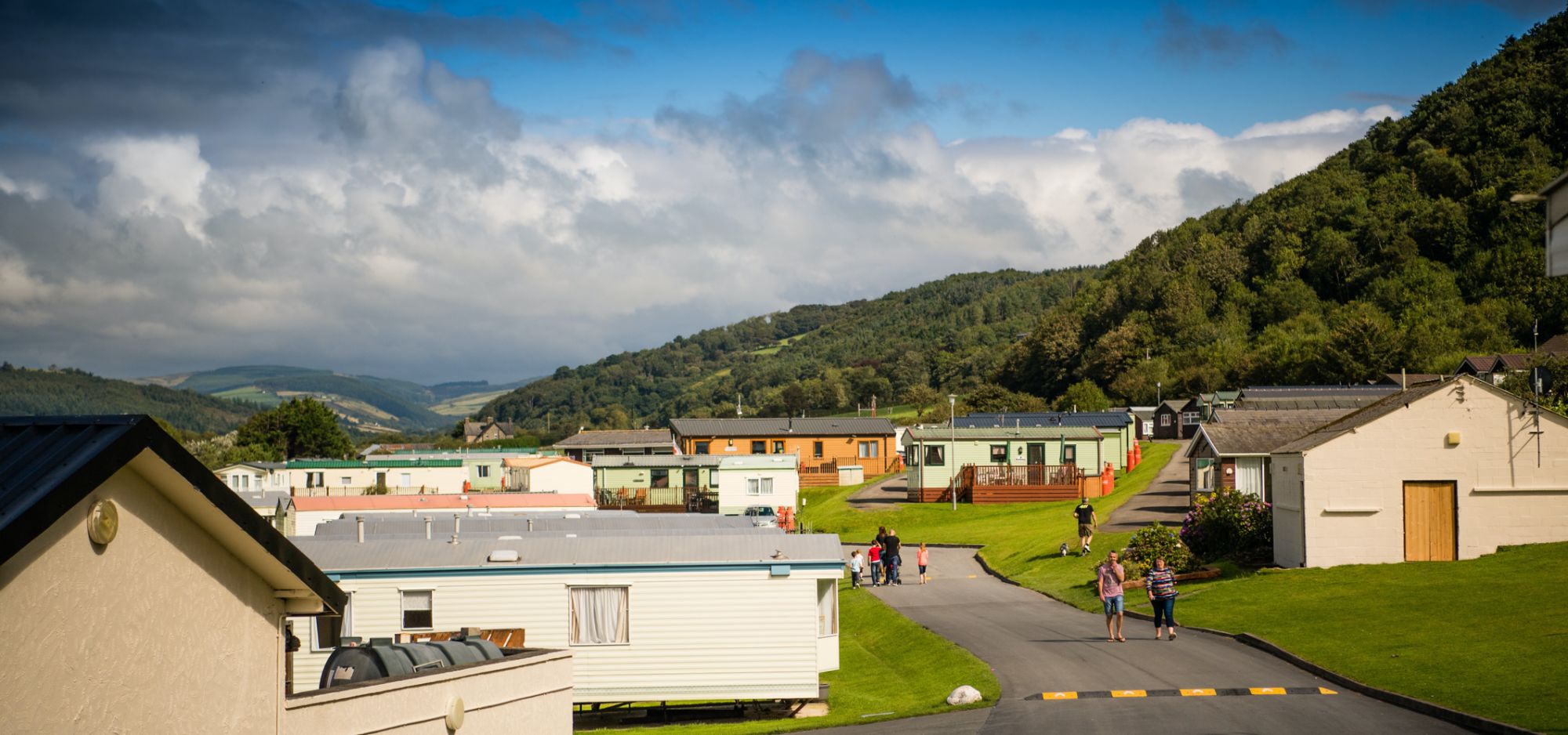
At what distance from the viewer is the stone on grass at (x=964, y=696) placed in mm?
20344

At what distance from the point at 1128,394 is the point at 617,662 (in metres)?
100.0

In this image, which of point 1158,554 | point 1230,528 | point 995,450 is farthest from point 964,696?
point 995,450

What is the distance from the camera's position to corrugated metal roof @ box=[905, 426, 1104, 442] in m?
62.6

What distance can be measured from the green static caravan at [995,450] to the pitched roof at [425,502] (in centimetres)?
1907

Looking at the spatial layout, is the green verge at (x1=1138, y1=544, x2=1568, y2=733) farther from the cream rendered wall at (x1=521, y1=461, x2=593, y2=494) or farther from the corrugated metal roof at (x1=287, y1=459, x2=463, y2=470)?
the corrugated metal roof at (x1=287, y1=459, x2=463, y2=470)

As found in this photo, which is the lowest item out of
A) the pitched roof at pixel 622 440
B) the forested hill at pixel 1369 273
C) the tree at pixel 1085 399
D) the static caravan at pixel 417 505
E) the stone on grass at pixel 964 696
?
the stone on grass at pixel 964 696

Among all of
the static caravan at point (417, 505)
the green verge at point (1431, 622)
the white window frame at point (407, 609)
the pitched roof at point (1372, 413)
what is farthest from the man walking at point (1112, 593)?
the static caravan at point (417, 505)

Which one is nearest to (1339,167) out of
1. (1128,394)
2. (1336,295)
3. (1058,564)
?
(1336,295)

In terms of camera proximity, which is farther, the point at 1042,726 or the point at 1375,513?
the point at 1375,513

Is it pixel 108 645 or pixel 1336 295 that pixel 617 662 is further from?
pixel 1336 295

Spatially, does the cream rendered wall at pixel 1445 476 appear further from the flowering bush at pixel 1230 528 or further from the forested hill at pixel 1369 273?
the forested hill at pixel 1369 273

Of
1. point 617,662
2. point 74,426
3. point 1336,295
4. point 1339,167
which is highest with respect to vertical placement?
point 1339,167

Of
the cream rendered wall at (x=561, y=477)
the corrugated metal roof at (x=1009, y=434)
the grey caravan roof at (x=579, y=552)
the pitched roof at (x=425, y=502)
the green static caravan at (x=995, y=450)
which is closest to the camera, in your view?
the grey caravan roof at (x=579, y=552)

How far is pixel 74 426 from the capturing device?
7.08 metres
